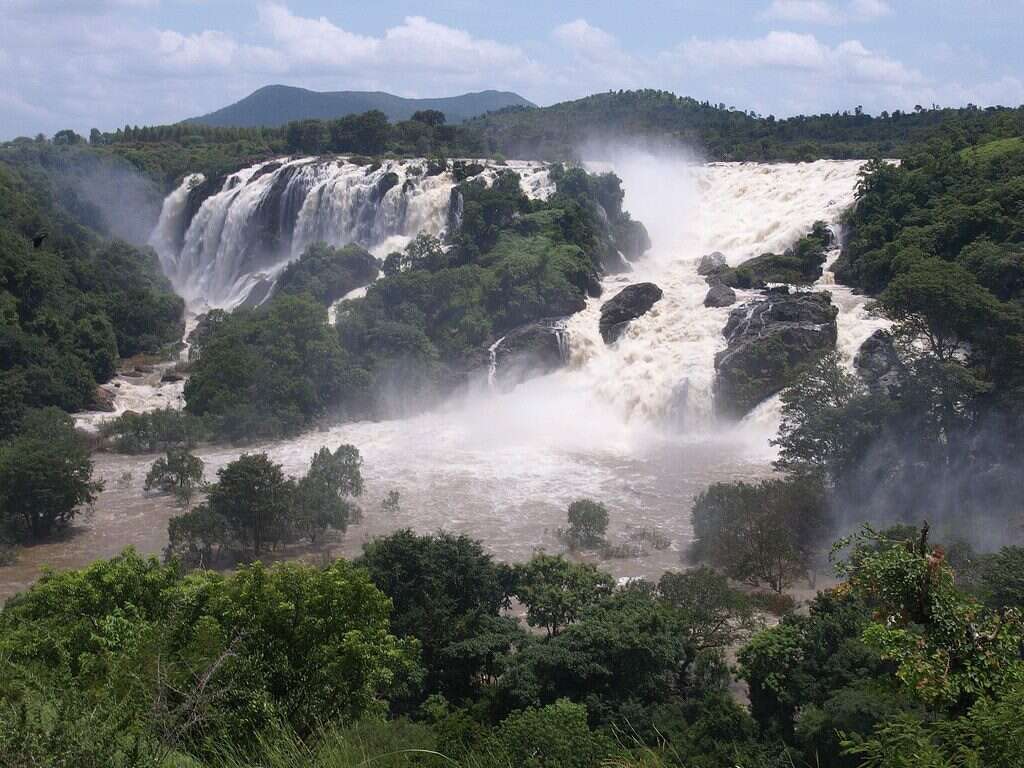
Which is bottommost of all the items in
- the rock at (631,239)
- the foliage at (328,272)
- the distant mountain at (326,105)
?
the foliage at (328,272)

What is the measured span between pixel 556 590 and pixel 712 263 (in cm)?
2458

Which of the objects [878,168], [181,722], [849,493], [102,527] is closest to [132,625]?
[181,722]

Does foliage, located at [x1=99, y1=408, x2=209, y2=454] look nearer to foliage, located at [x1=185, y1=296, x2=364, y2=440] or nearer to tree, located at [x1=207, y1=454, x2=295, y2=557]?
foliage, located at [x1=185, y1=296, x2=364, y2=440]

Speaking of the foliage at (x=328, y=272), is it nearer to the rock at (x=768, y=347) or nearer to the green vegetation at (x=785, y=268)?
the green vegetation at (x=785, y=268)

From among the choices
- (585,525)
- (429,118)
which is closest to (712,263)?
(585,525)

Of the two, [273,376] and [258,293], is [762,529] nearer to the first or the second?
[273,376]

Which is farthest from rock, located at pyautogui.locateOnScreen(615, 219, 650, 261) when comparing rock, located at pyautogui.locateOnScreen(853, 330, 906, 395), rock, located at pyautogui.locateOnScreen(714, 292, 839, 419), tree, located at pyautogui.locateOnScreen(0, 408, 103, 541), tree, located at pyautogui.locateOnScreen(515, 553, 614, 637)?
tree, located at pyautogui.locateOnScreen(515, 553, 614, 637)

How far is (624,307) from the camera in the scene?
105ft

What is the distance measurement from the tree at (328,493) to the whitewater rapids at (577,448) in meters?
0.55

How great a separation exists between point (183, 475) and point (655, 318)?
15666 mm

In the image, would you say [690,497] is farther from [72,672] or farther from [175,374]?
[175,374]

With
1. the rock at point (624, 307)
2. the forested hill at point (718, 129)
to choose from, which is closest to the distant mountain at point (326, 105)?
the forested hill at point (718, 129)

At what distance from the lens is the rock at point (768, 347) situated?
2700cm

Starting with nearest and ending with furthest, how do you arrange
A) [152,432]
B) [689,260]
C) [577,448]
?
[577,448] → [152,432] → [689,260]
